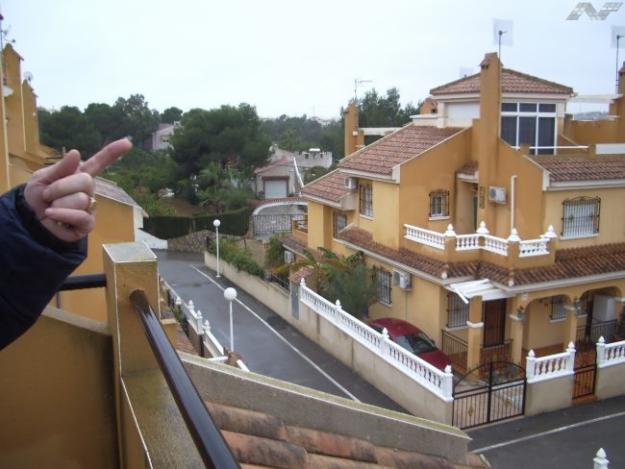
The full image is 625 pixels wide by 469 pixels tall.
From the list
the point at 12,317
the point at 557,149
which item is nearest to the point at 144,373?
the point at 12,317

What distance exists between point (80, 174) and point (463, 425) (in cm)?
1301

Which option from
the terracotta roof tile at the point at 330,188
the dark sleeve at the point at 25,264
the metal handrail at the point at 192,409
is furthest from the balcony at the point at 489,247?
the dark sleeve at the point at 25,264

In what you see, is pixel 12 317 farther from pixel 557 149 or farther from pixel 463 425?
pixel 557 149

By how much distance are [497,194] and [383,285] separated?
4.54 metres

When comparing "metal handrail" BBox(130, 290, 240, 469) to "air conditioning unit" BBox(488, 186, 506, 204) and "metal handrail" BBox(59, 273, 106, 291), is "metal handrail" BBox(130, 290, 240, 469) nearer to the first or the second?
"metal handrail" BBox(59, 273, 106, 291)

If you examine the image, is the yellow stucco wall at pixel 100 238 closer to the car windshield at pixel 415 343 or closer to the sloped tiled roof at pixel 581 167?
the car windshield at pixel 415 343

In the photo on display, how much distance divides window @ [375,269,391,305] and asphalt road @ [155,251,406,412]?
2.51 meters

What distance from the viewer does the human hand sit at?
4.81ft

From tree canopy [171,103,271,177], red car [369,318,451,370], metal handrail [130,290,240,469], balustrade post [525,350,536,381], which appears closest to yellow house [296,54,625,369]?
red car [369,318,451,370]

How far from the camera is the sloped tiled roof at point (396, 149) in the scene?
18453 millimetres

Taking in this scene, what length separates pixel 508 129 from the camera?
17.9 m

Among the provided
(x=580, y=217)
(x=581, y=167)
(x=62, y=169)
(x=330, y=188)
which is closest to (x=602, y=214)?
(x=580, y=217)

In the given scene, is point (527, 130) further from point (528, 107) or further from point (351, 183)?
point (351, 183)

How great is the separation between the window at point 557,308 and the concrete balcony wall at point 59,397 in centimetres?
1589
